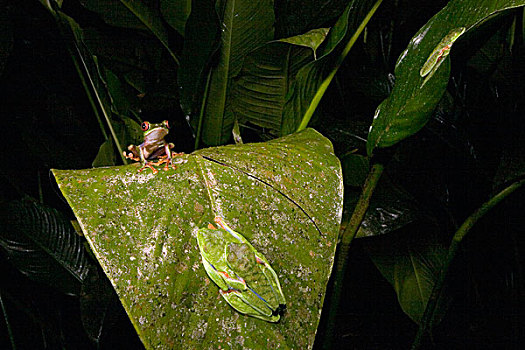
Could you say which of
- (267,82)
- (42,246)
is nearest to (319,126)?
(267,82)

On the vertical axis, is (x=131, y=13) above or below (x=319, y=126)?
above

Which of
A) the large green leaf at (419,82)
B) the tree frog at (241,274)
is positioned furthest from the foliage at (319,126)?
the tree frog at (241,274)

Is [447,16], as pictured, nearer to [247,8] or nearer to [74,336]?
[247,8]

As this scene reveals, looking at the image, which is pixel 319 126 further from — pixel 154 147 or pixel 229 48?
pixel 154 147

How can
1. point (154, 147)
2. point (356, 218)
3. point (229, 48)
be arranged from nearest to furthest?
point (154, 147)
point (356, 218)
point (229, 48)

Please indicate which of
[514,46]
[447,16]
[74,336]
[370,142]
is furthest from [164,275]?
[514,46]

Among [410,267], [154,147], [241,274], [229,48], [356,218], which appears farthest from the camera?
[410,267]
